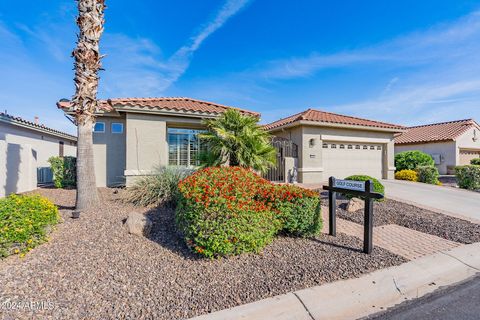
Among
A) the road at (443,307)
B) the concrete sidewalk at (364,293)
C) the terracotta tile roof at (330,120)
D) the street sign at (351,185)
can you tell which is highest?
the terracotta tile roof at (330,120)

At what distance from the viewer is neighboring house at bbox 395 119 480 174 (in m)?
19.0

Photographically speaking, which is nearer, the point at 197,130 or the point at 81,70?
the point at 81,70

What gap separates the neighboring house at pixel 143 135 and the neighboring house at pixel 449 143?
58.2 feet

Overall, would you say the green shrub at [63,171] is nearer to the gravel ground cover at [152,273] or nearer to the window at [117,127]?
the window at [117,127]

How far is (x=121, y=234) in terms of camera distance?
183 inches

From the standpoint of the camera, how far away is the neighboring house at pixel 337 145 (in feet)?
39.5

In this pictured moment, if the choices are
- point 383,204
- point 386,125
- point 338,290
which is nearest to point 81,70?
point 338,290

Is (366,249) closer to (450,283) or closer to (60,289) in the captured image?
(450,283)

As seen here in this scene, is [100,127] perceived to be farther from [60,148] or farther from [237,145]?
[60,148]

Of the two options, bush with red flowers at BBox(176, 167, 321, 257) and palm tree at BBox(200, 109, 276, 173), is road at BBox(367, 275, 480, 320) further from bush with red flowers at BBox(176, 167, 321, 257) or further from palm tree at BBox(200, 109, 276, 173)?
palm tree at BBox(200, 109, 276, 173)

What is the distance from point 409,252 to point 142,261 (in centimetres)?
500

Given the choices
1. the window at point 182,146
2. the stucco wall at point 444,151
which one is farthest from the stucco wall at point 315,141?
the stucco wall at point 444,151

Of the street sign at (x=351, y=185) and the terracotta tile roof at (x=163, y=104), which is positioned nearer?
the street sign at (x=351, y=185)

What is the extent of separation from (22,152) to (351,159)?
16530 mm
